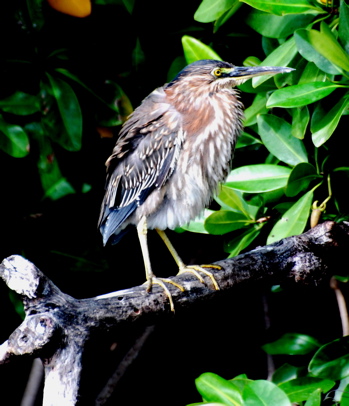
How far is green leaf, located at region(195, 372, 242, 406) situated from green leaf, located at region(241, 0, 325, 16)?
117 cm

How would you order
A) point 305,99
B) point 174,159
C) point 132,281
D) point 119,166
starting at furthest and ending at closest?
point 132,281 → point 119,166 → point 174,159 → point 305,99

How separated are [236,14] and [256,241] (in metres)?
0.97

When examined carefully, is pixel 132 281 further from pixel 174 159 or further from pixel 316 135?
pixel 316 135

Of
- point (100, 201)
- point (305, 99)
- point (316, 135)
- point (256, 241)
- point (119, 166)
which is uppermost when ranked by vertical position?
point (305, 99)

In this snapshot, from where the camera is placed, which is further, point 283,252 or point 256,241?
point 256,241

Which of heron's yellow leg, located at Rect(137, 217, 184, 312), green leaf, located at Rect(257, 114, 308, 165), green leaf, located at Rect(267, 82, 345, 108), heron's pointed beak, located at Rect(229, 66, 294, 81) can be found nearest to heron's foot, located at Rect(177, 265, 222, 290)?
heron's yellow leg, located at Rect(137, 217, 184, 312)

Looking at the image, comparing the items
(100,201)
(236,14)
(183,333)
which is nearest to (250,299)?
(183,333)

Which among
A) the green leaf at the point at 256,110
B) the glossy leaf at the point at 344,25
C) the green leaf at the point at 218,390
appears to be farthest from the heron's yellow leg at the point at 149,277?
the glossy leaf at the point at 344,25

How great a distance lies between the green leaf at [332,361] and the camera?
210 cm

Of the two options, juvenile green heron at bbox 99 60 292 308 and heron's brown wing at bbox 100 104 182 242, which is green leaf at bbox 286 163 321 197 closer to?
juvenile green heron at bbox 99 60 292 308

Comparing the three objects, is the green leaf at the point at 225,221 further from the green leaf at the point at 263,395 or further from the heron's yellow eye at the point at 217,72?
the green leaf at the point at 263,395

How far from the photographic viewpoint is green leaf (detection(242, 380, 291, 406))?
5.26 ft

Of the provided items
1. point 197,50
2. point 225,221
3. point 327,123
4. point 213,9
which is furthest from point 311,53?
point 225,221

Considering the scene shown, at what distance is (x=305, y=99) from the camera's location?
198cm
